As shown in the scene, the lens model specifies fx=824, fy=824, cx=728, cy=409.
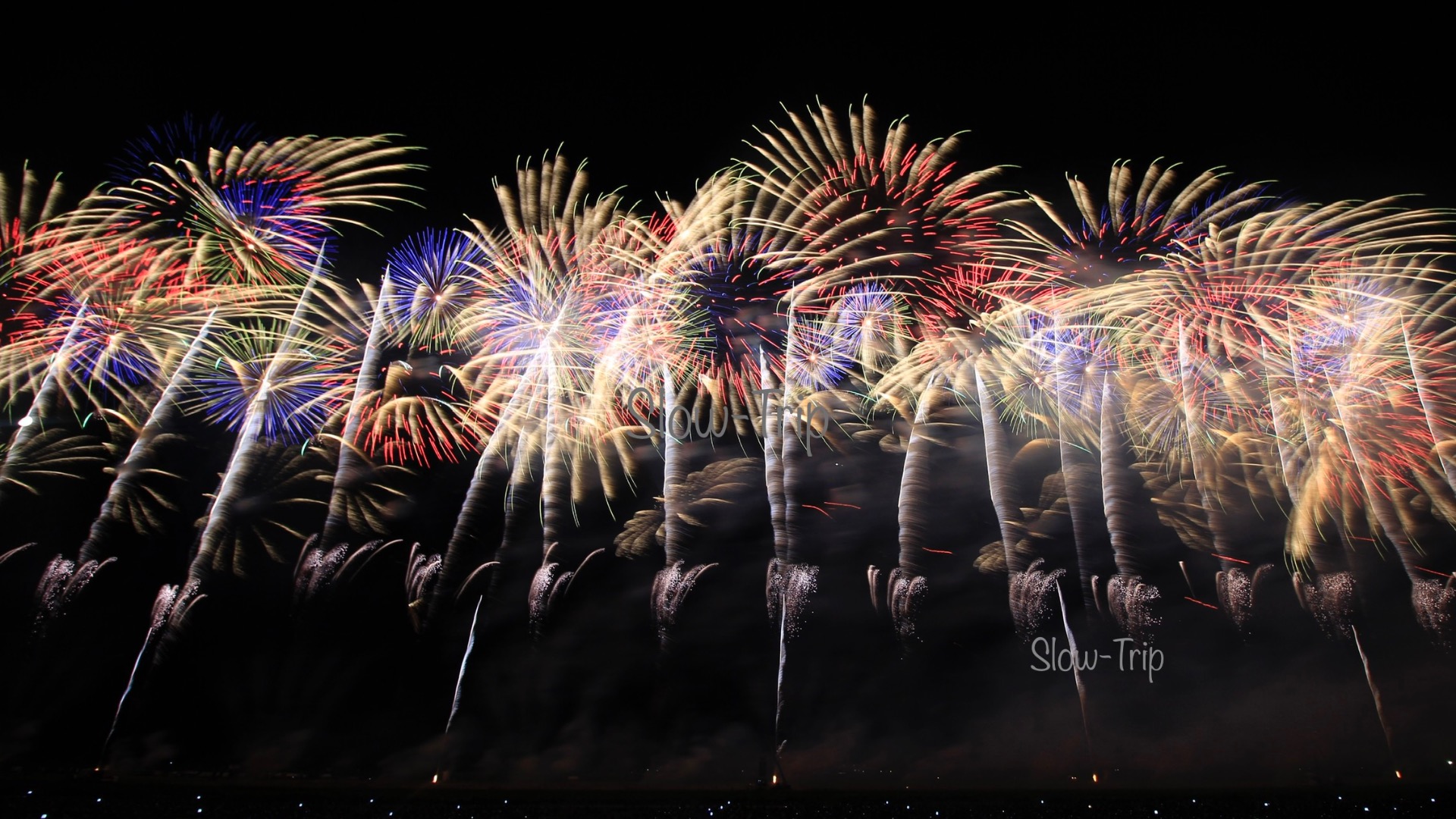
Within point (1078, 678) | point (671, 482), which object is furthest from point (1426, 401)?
point (671, 482)

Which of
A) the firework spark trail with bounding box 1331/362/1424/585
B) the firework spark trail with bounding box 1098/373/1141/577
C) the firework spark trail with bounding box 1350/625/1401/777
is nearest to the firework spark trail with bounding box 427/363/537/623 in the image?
the firework spark trail with bounding box 1098/373/1141/577

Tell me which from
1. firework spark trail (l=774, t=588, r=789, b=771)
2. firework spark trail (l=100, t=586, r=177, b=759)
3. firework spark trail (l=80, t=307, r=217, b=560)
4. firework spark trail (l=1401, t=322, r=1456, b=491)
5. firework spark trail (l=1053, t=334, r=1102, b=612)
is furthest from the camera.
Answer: firework spark trail (l=1401, t=322, r=1456, b=491)

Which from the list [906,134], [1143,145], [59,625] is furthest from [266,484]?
[1143,145]

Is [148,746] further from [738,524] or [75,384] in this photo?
[738,524]

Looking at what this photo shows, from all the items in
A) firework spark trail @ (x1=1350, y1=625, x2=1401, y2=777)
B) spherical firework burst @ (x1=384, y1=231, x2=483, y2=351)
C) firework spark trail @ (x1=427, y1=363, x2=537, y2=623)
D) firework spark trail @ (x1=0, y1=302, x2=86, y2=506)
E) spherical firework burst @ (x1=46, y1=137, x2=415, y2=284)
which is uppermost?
spherical firework burst @ (x1=46, y1=137, x2=415, y2=284)

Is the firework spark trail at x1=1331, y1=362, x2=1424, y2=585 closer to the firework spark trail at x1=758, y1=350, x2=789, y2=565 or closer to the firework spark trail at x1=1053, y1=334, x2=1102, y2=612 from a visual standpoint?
the firework spark trail at x1=1053, y1=334, x2=1102, y2=612

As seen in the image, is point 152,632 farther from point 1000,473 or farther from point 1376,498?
point 1376,498

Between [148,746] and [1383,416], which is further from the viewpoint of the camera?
[1383,416]
